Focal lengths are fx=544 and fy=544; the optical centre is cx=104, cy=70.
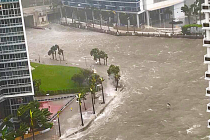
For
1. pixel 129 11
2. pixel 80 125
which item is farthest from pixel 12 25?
pixel 129 11

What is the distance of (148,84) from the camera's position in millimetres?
110438

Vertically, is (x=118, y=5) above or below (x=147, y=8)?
above

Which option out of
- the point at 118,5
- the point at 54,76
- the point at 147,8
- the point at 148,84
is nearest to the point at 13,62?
the point at 54,76

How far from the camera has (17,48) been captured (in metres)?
94.6

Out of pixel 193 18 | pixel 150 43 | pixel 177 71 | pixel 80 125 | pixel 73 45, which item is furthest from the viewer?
pixel 193 18

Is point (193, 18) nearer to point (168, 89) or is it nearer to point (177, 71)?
point (177, 71)

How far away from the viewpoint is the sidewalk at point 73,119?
8856 cm

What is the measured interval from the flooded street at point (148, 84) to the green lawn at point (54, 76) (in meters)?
6.25

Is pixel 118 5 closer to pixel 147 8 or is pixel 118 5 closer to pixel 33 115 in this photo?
pixel 147 8

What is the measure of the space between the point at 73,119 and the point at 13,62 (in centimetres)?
1440

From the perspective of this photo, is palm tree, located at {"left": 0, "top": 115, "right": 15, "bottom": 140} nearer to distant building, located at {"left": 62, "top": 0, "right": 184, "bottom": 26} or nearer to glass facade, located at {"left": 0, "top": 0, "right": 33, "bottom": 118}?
glass facade, located at {"left": 0, "top": 0, "right": 33, "bottom": 118}

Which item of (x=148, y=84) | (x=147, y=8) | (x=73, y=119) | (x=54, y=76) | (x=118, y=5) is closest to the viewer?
(x=73, y=119)

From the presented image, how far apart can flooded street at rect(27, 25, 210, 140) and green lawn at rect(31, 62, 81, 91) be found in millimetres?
6252

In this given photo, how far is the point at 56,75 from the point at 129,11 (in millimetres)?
65333
